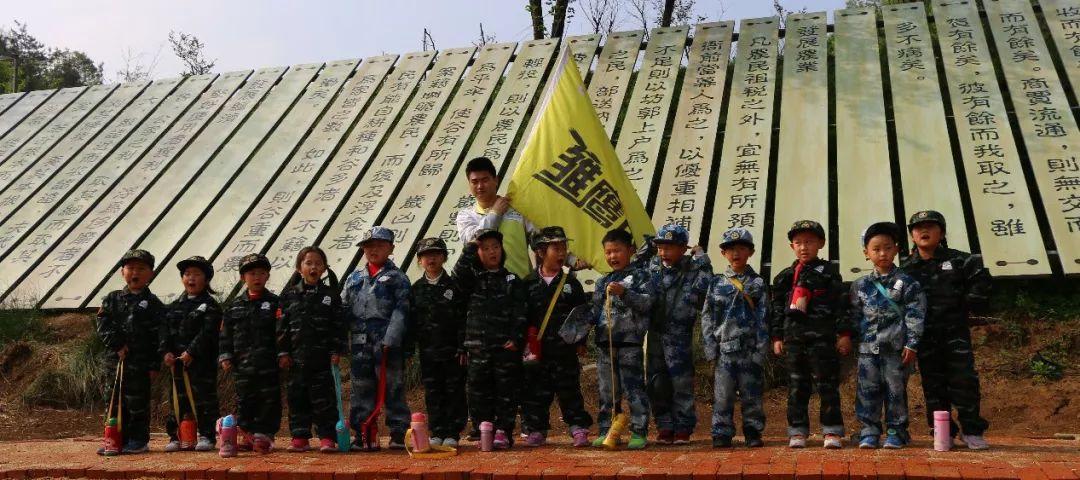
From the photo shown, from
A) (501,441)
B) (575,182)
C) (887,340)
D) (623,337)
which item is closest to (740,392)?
(623,337)

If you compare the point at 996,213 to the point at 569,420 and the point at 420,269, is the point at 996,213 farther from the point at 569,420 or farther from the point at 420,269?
the point at 420,269

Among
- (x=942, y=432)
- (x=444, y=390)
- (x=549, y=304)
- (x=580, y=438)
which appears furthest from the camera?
(x=444, y=390)

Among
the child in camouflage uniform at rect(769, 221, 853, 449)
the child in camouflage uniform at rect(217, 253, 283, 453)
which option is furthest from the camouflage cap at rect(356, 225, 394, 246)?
the child in camouflage uniform at rect(769, 221, 853, 449)

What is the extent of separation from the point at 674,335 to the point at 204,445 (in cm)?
270

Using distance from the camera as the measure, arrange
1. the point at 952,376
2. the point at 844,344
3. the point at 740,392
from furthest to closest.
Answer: the point at 740,392
the point at 844,344
the point at 952,376

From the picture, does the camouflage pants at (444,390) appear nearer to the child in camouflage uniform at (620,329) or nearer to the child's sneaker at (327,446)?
the child's sneaker at (327,446)

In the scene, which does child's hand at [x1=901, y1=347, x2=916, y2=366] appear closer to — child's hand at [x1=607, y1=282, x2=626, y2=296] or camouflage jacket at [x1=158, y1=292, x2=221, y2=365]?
child's hand at [x1=607, y1=282, x2=626, y2=296]

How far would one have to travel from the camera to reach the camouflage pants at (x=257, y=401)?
5.33 metres

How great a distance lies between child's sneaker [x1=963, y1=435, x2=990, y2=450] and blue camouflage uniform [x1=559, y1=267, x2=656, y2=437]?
151 centimetres

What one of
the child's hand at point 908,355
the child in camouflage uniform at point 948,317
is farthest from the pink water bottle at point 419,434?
the child in camouflage uniform at point 948,317

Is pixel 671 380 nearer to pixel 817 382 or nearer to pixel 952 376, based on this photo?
pixel 817 382

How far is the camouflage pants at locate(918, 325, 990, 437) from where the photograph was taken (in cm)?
459

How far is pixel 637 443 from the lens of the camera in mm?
4855

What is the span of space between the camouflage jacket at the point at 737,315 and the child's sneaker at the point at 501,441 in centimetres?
111
